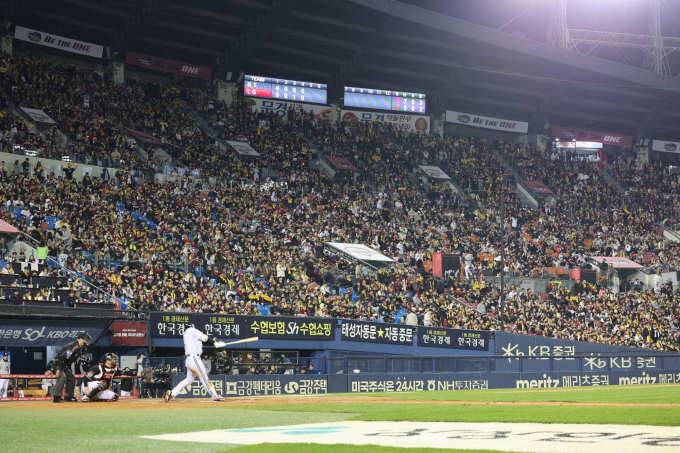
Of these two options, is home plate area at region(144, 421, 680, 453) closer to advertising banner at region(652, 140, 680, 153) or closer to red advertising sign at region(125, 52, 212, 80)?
red advertising sign at region(125, 52, 212, 80)

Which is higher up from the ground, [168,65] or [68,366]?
[168,65]

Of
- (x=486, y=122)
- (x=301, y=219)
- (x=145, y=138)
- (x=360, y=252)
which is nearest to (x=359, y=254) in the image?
(x=360, y=252)

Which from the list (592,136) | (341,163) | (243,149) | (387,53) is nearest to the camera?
(243,149)

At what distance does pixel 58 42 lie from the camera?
45125 millimetres

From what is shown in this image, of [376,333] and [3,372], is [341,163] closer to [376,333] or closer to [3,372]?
[376,333]

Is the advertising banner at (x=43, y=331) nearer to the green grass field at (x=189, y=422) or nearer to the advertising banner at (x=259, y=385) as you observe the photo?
the advertising banner at (x=259, y=385)

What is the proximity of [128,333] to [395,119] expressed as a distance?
35.4 meters

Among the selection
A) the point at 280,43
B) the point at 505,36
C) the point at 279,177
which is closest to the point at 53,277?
the point at 279,177

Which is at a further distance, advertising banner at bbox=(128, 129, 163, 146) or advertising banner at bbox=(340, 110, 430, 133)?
advertising banner at bbox=(340, 110, 430, 133)

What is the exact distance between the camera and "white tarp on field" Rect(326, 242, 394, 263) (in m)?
37.0

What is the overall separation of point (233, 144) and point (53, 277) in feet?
70.1

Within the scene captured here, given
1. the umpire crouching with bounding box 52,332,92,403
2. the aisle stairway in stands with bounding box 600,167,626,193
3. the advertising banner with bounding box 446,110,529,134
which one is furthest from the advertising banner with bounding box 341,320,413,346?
the aisle stairway in stands with bounding box 600,167,626,193

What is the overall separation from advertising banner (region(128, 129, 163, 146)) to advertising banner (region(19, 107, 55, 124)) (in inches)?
179

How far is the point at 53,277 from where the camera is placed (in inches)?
1001
